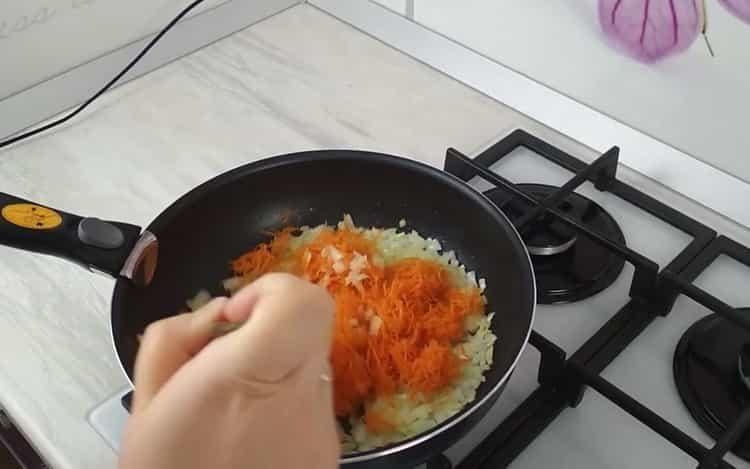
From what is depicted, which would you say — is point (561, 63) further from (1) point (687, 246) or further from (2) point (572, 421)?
(2) point (572, 421)

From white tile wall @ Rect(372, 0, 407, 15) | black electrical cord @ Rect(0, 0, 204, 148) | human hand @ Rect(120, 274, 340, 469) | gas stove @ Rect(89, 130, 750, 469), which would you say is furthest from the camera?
white tile wall @ Rect(372, 0, 407, 15)

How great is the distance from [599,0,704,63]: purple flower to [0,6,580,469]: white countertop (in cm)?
17

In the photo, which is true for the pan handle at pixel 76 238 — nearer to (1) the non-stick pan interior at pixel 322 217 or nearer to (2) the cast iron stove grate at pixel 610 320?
(1) the non-stick pan interior at pixel 322 217

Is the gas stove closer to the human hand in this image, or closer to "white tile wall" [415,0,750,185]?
"white tile wall" [415,0,750,185]

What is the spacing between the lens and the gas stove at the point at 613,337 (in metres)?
0.67

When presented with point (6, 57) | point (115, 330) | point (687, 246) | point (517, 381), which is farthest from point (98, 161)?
point (687, 246)

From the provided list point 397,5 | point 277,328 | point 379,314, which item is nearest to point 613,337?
point 379,314

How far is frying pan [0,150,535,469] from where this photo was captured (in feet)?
2.10

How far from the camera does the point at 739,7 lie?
2.51 feet

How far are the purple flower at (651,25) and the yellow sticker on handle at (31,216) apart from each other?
0.57 m

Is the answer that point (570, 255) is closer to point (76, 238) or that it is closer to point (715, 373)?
point (715, 373)

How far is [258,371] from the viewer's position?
38 centimetres

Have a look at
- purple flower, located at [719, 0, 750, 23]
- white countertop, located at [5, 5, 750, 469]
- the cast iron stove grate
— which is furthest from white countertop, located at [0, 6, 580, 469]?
purple flower, located at [719, 0, 750, 23]

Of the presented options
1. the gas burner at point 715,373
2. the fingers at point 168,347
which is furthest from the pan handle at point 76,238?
the gas burner at point 715,373
